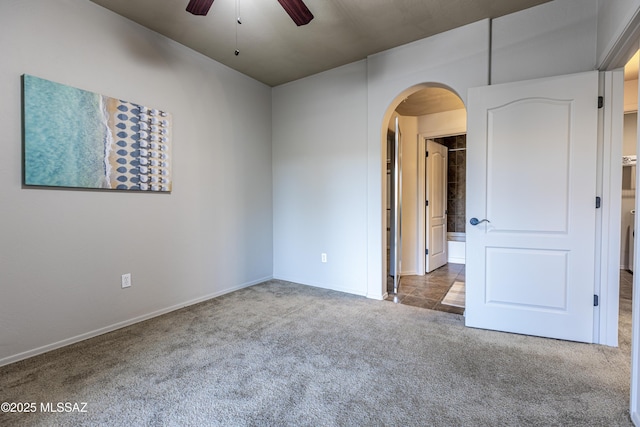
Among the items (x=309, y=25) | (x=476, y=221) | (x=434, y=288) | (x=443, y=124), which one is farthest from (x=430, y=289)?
(x=309, y=25)

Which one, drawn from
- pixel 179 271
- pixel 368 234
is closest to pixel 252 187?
pixel 179 271

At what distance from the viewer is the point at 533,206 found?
7.72ft

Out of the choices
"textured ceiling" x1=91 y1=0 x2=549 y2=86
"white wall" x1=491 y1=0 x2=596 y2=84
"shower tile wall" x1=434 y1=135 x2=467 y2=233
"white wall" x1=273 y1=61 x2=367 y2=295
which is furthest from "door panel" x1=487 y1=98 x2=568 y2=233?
"shower tile wall" x1=434 y1=135 x2=467 y2=233

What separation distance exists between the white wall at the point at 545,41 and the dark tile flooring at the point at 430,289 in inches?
88.6

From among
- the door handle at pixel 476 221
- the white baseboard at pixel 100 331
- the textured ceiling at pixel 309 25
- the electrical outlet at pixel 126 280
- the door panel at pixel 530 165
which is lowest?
the white baseboard at pixel 100 331

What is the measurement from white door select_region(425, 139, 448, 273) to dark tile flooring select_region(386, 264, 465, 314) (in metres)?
0.28

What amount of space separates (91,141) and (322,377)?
2483 mm

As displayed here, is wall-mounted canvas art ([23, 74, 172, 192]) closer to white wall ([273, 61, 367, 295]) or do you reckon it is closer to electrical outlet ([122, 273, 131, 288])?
electrical outlet ([122, 273, 131, 288])

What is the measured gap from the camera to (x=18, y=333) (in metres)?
2.02

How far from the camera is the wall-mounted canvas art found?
2059 mm

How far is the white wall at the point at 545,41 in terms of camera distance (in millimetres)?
2254

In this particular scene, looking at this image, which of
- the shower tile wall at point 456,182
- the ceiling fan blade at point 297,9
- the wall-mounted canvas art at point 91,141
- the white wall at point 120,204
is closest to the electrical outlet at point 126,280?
the white wall at point 120,204

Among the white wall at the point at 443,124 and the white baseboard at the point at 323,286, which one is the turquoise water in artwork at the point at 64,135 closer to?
the white baseboard at the point at 323,286

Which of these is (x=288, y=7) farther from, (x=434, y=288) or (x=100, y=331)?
(x=434, y=288)
